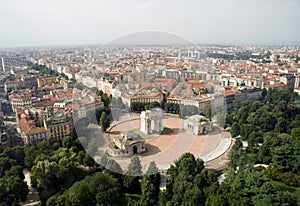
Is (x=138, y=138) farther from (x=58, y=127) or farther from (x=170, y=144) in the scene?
(x=58, y=127)

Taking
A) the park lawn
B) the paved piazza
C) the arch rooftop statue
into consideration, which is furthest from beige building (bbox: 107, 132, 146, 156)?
the park lawn

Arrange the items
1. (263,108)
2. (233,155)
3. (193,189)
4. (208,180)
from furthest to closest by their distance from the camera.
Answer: (263,108)
(233,155)
(208,180)
(193,189)

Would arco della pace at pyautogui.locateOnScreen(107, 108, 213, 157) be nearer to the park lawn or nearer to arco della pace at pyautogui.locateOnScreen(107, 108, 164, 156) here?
arco della pace at pyautogui.locateOnScreen(107, 108, 164, 156)

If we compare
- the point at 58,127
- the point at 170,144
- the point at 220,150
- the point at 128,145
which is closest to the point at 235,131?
the point at 220,150

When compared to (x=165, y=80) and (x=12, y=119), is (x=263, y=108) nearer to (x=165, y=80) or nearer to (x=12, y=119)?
(x=165, y=80)

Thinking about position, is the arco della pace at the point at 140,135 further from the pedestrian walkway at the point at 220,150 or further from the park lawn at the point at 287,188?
the park lawn at the point at 287,188

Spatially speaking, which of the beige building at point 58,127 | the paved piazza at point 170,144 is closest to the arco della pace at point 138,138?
the paved piazza at point 170,144

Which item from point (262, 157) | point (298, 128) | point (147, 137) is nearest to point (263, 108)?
point (298, 128)
